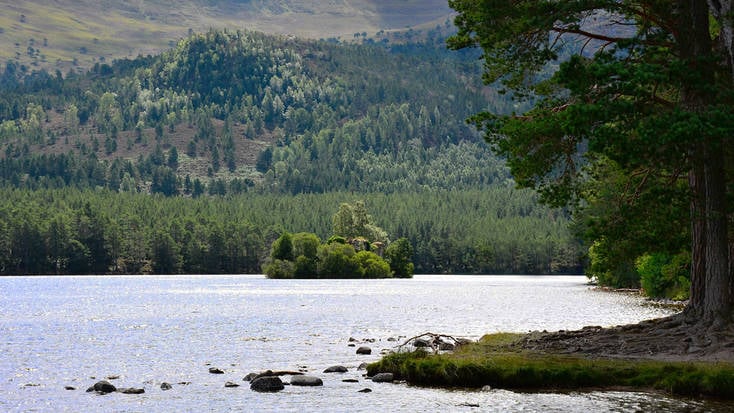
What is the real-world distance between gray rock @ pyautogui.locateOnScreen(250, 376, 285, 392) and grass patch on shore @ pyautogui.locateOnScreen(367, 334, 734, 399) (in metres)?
5.26

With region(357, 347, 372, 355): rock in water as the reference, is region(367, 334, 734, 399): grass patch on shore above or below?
above

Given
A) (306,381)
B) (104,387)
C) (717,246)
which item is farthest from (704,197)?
(104,387)

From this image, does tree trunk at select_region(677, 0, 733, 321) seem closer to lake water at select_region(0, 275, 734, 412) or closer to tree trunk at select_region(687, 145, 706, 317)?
tree trunk at select_region(687, 145, 706, 317)

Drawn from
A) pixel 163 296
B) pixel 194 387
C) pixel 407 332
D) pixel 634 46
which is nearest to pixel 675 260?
pixel 407 332

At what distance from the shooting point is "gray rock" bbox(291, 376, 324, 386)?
4341 cm

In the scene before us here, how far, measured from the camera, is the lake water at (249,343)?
38062 millimetres

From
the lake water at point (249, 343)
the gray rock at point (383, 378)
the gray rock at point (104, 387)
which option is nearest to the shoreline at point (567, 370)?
the gray rock at point (383, 378)

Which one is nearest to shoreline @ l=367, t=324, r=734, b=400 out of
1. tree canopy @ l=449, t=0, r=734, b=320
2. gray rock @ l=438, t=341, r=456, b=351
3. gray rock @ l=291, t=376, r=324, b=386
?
gray rock @ l=291, t=376, r=324, b=386

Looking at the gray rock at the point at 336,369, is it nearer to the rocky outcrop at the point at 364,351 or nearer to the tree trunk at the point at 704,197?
the rocky outcrop at the point at 364,351

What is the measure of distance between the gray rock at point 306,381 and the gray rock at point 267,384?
116 centimetres

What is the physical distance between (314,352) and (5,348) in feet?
69.1

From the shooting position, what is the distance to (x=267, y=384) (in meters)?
41.9

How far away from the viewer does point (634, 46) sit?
43.3m

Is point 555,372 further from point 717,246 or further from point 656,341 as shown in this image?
point 717,246
